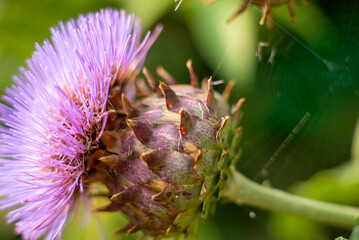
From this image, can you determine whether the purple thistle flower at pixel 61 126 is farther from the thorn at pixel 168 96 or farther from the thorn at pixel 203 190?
the thorn at pixel 203 190

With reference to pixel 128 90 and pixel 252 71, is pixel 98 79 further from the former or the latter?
pixel 252 71

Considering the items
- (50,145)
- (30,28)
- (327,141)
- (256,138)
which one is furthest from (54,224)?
(30,28)

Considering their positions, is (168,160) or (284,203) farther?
(284,203)

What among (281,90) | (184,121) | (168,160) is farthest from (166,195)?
(281,90)

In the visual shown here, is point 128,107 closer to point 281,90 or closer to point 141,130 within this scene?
point 141,130

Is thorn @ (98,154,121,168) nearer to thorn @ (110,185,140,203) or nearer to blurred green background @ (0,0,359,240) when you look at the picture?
thorn @ (110,185,140,203)

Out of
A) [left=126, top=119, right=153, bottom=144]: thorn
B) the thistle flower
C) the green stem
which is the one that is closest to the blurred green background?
the green stem
